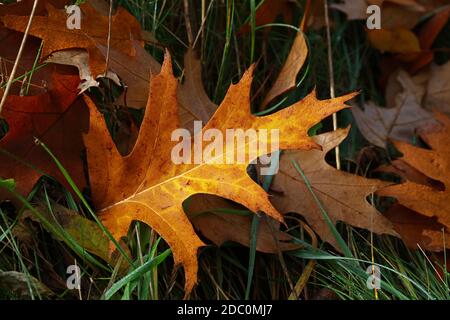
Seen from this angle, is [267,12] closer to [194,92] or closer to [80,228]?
[194,92]

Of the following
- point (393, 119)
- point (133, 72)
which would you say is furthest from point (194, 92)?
point (393, 119)

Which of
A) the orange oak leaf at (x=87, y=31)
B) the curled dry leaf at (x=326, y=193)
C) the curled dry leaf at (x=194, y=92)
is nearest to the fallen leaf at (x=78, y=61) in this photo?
the orange oak leaf at (x=87, y=31)

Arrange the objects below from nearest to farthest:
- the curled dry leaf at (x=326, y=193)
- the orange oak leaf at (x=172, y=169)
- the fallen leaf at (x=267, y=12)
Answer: the orange oak leaf at (x=172, y=169), the curled dry leaf at (x=326, y=193), the fallen leaf at (x=267, y=12)

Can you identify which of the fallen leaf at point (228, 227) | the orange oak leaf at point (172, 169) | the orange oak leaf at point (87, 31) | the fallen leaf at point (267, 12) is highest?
the fallen leaf at point (267, 12)

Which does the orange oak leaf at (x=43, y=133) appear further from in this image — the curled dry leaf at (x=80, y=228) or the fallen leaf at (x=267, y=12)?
the fallen leaf at (x=267, y=12)

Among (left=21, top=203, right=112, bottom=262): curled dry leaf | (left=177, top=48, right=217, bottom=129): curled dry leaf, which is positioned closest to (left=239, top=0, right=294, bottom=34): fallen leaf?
(left=177, top=48, right=217, bottom=129): curled dry leaf

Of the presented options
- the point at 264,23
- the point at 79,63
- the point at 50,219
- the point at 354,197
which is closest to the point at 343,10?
the point at 264,23

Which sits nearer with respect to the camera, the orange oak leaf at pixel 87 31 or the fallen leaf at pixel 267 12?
the orange oak leaf at pixel 87 31
